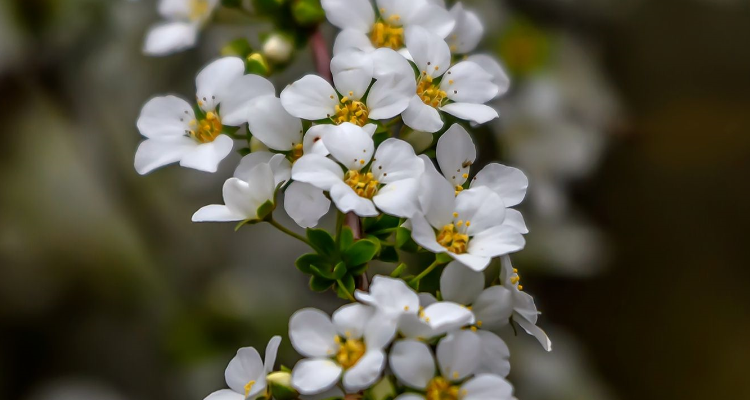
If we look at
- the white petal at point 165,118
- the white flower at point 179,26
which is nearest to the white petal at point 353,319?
the white petal at point 165,118

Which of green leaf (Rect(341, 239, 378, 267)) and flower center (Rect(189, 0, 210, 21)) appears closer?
green leaf (Rect(341, 239, 378, 267))

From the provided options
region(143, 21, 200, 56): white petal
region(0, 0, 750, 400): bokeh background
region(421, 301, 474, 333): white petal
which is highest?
region(143, 21, 200, 56): white petal

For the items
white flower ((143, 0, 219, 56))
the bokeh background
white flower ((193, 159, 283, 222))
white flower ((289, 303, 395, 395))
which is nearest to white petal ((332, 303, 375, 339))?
white flower ((289, 303, 395, 395))

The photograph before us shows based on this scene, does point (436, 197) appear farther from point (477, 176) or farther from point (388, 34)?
point (388, 34)

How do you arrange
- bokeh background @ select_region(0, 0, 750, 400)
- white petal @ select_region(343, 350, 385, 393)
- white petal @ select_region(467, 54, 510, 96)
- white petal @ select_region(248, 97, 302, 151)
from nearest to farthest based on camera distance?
1. white petal @ select_region(343, 350, 385, 393)
2. white petal @ select_region(248, 97, 302, 151)
3. white petal @ select_region(467, 54, 510, 96)
4. bokeh background @ select_region(0, 0, 750, 400)

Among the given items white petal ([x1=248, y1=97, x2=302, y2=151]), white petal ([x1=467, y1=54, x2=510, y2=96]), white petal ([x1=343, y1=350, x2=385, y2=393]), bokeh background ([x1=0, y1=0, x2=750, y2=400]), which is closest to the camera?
white petal ([x1=343, y1=350, x2=385, y2=393])

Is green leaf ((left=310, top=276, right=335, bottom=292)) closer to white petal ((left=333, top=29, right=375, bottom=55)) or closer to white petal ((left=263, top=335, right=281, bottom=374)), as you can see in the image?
white petal ((left=263, top=335, right=281, bottom=374))
